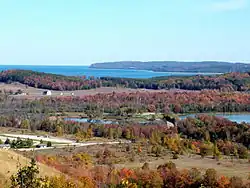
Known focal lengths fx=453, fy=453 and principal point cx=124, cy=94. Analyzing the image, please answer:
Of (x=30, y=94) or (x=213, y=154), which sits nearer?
(x=213, y=154)

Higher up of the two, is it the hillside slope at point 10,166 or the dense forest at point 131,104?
the hillside slope at point 10,166

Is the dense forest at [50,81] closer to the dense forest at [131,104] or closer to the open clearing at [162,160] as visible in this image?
the dense forest at [131,104]

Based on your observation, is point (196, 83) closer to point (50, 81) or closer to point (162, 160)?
point (50, 81)

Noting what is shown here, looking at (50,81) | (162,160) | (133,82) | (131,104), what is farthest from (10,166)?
(133,82)

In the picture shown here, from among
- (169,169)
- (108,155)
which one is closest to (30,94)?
(108,155)

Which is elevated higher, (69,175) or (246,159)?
(69,175)

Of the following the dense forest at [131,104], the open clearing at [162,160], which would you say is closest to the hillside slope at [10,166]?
the open clearing at [162,160]

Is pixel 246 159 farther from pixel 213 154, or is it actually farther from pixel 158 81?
pixel 158 81

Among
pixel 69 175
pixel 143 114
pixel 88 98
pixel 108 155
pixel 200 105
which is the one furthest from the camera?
pixel 88 98

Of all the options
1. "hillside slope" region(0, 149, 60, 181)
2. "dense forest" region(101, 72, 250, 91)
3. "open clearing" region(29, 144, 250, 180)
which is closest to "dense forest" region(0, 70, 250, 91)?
"dense forest" region(101, 72, 250, 91)
